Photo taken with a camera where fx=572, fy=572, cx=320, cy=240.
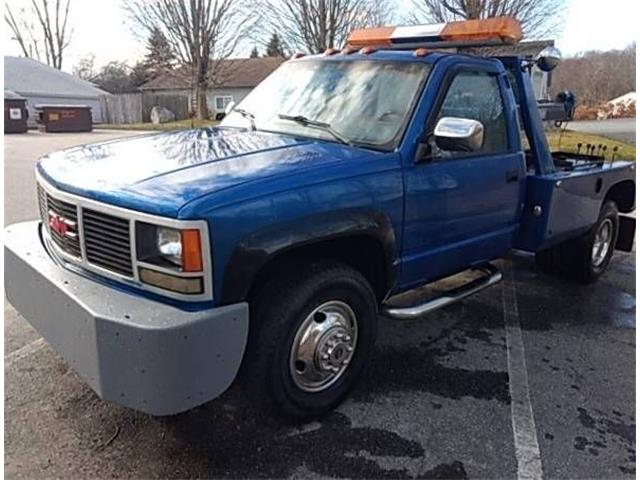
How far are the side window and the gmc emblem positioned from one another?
2.17 meters

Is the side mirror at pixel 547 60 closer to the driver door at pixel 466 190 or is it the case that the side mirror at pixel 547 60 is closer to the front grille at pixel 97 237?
the driver door at pixel 466 190

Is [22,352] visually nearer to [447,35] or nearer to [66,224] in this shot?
[66,224]

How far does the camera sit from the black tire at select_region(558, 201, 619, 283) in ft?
17.6

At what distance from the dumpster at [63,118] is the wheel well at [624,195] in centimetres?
→ 2570

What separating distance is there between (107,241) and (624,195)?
16.9ft

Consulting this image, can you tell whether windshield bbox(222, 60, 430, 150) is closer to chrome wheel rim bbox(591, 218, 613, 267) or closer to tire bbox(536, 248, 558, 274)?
tire bbox(536, 248, 558, 274)

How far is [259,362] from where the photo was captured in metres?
2.76

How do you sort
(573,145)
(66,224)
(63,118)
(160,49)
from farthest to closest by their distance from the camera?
1. (160,49)
2. (63,118)
3. (573,145)
4. (66,224)

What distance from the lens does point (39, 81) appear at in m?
37.3

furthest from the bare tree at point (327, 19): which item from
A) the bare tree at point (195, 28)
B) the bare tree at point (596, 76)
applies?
the bare tree at point (596, 76)

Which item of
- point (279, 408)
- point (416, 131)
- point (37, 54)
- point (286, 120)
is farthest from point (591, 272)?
point (37, 54)

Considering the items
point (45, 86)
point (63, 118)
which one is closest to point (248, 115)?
point (63, 118)

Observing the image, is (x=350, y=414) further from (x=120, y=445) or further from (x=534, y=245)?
(x=534, y=245)

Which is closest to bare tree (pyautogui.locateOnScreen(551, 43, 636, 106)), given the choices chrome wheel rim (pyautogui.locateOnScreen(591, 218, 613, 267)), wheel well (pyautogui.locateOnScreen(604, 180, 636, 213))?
wheel well (pyautogui.locateOnScreen(604, 180, 636, 213))
